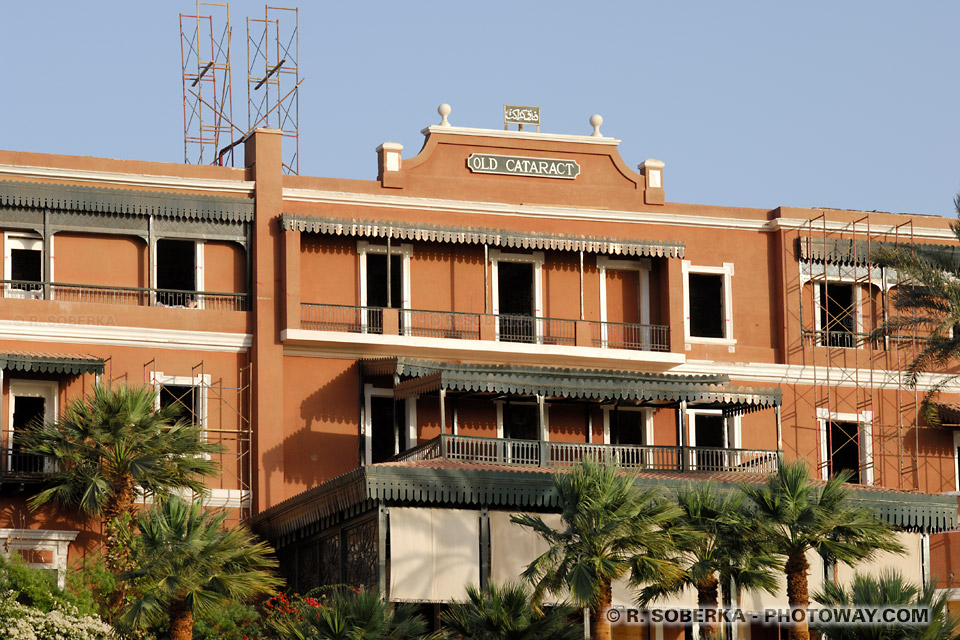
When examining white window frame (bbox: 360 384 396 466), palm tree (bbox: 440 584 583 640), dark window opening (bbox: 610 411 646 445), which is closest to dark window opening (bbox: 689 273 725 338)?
dark window opening (bbox: 610 411 646 445)

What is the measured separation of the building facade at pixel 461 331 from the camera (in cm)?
3666

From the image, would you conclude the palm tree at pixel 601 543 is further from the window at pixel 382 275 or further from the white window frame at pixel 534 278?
the white window frame at pixel 534 278

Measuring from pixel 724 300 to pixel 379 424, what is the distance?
9.17m

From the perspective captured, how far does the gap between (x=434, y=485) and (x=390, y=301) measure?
8.86 metres

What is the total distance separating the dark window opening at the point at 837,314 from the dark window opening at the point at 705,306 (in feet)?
8.32

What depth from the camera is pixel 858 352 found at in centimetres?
4366

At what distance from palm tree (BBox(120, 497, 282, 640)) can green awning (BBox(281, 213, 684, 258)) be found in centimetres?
1155

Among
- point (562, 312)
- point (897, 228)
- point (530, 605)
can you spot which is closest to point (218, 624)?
point (530, 605)

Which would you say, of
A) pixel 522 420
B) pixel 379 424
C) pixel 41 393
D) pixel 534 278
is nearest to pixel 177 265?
pixel 41 393

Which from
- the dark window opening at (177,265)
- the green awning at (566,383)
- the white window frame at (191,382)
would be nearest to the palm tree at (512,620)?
the green awning at (566,383)

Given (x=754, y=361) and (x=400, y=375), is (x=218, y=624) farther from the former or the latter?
(x=754, y=361)

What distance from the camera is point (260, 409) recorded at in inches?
1526

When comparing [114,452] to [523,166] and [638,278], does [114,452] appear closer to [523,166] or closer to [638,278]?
[523,166]

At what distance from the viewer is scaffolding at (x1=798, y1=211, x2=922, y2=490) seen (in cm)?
4303
